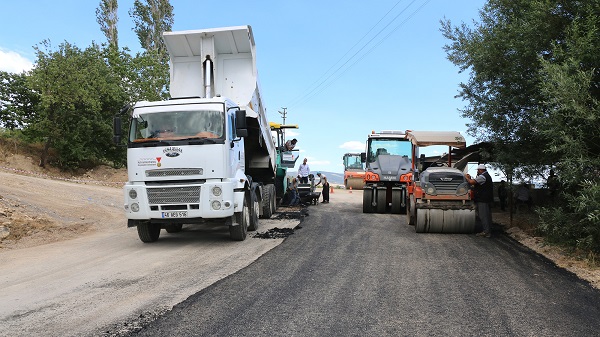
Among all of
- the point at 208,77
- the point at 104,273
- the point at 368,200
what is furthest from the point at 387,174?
the point at 104,273

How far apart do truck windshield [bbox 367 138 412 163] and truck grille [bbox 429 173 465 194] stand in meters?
5.63

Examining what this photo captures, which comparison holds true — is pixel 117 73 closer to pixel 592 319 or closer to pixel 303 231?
pixel 303 231

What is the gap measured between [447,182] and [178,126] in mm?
6276

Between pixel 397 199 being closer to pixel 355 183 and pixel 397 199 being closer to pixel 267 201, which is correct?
pixel 267 201

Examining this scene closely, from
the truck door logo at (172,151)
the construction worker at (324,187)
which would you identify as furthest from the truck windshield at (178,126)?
the construction worker at (324,187)

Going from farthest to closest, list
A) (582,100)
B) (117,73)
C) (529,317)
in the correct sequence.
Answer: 1. (117,73)
2. (582,100)
3. (529,317)

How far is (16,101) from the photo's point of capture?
25.2 m

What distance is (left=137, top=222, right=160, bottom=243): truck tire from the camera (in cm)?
931

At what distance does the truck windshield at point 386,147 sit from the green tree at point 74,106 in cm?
1634

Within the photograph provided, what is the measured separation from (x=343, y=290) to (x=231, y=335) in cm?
190

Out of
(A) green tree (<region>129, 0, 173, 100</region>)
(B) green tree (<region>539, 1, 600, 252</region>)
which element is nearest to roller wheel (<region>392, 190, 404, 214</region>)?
(B) green tree (<region>539, 1, 600, 252</region>)

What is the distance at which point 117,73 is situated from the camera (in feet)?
97.8

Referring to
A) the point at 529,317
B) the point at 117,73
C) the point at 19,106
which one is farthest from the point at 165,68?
the point at 529,317

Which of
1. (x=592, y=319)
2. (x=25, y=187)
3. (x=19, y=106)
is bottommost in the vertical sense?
(x=592, y=319)
